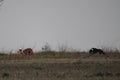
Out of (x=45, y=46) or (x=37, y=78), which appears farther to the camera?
(x=45, y=46)

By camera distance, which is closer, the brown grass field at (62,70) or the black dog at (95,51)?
the brown grass field at (62,70)

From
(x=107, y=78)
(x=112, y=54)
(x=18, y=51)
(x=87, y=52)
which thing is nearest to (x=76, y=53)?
(x=87, y=52)

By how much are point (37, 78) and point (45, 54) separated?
47.0 feet

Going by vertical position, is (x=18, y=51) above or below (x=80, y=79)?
above

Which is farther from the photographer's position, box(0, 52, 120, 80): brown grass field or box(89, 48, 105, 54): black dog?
box(89, 48, 105, 54): black dog

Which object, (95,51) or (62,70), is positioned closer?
(62,70)

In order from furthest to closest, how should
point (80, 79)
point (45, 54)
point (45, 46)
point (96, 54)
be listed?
point (45, 46) → point (45, 54) → point (96, 54) → point (80, 79)

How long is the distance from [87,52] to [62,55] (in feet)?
7.88

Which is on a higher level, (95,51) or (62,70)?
(95,51)

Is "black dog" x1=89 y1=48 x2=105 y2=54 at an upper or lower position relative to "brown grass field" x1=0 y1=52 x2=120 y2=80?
upper

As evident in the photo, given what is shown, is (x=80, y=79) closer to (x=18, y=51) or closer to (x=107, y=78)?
(x=107, y=78)

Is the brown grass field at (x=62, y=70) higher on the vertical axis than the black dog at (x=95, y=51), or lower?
lower

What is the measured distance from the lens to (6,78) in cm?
1030

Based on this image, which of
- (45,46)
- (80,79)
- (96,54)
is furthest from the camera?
(45,46)
